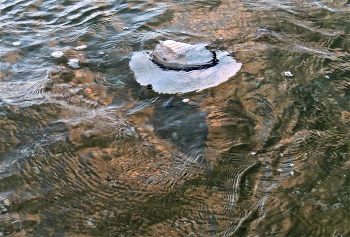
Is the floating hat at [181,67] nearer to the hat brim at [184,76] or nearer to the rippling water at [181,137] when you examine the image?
the hat brim at [184,76]

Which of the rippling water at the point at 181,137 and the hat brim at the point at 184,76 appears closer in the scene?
the rippling water at the point at 181,137

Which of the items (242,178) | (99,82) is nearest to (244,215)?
(242,178)

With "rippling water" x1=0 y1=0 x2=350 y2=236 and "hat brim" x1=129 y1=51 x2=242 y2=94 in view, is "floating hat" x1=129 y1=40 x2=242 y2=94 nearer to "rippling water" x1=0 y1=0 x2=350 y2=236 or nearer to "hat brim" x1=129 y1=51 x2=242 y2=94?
"hat brim" x1=129 y1=51 x2=242 y2=94

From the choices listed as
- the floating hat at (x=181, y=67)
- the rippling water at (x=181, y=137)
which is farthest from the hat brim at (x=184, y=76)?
the rippling water at (x=181, y=137)

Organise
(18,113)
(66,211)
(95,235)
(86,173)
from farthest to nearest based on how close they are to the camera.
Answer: (18,113) < (86,173) < (66,211) < (95,235)

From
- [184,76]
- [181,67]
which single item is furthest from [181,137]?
[181,67]

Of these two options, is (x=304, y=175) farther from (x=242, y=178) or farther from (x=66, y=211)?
(x=66, y=211)
